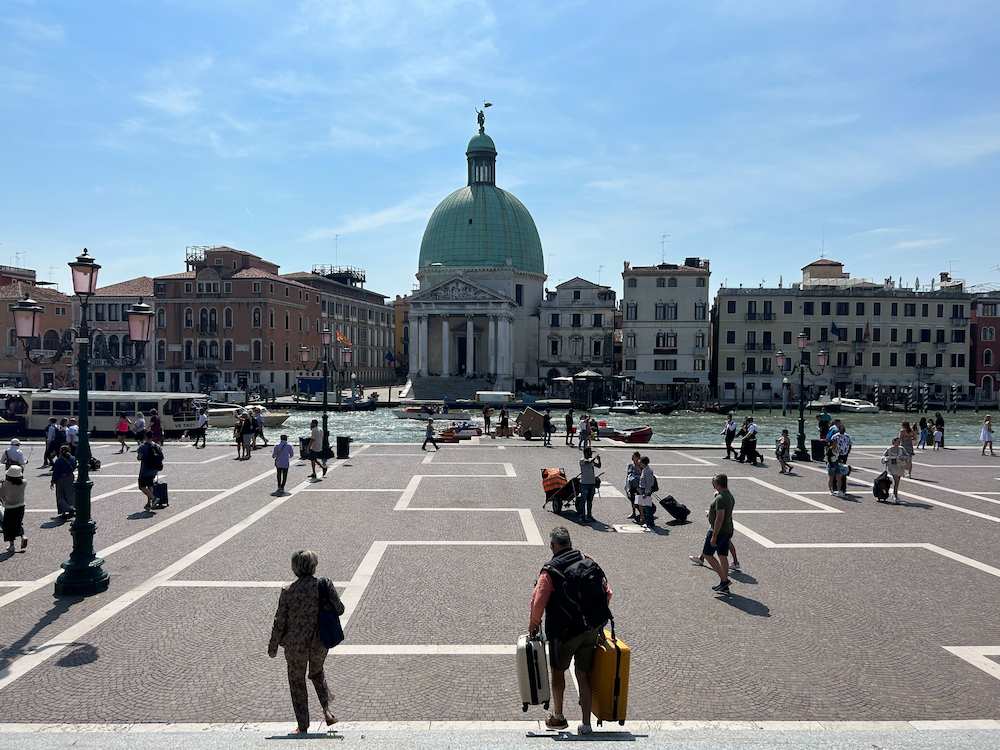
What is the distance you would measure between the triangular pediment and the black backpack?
269ft

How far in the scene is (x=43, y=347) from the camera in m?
79.2

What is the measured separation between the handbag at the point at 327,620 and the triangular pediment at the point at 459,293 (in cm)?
8184

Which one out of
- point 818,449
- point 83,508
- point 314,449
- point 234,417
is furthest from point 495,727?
point 234,417

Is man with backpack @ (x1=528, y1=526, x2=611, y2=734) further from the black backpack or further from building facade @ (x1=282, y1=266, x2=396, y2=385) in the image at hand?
building facade @ (x1=282, y1=266, x2=396, y2=385)

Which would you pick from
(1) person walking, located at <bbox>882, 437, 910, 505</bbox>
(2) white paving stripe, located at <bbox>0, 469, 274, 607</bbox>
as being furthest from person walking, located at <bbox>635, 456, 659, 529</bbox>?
(2) white paving stripe, located at <bbox>0, 469, 274, 607</bbox>

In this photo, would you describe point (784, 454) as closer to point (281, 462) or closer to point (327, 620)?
point (281, 462)

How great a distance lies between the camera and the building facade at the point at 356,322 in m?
94.6

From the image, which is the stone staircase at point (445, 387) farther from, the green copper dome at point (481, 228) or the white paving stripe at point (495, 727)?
the white paving stripe at point (495, 727)

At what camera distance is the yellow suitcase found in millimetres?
6234

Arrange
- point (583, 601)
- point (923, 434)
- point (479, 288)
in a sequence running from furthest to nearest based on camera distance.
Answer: point (479, 288) < point (923, 434) < point (583, 601)

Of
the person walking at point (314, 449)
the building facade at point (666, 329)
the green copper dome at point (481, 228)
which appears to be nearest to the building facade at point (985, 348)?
the building facade at point (666, 329)

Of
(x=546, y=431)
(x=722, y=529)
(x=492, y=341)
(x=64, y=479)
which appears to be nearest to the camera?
(x=722, y=529)

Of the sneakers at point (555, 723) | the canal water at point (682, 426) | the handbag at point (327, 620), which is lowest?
the canal water at point (682, 426)

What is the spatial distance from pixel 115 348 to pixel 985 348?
92.9 metres
